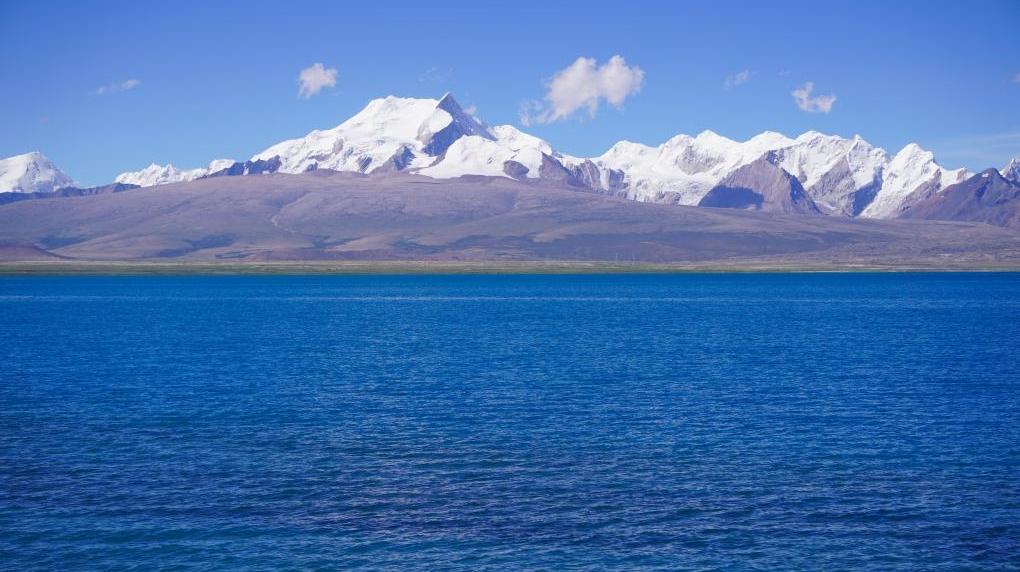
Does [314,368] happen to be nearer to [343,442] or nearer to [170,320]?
[343,442]

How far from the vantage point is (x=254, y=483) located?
1401 inches

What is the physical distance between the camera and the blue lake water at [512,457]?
94.7 feet

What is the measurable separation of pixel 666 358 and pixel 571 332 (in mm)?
28163

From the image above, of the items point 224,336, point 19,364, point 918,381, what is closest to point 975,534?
point 918,381

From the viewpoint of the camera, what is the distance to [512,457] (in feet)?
129

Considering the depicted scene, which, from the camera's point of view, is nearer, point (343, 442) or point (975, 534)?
point (975, 534)

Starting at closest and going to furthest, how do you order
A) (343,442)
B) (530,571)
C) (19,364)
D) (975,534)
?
(530,571), (975,534), (343,442), (19,364)

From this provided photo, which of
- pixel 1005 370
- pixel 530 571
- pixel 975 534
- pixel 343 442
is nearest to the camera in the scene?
pixel 530 571

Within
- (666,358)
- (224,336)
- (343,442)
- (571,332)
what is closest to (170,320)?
(224,336)

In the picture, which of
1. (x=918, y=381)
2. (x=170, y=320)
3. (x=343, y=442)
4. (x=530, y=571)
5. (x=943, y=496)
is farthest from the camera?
(x=170, y=320)

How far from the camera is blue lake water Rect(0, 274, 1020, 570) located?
28859 mm

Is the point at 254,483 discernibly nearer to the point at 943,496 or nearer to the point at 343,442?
the point at 343,442

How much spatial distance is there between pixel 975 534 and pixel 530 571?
42.5 ft

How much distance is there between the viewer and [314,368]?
70438mm
